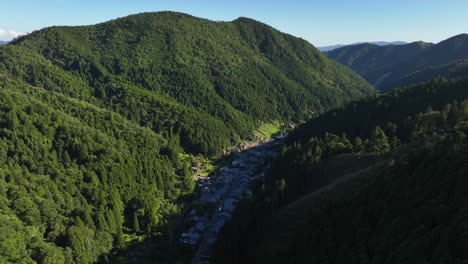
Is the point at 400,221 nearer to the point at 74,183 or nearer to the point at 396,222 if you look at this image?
the point at 396,222

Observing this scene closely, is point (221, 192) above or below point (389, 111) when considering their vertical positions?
below

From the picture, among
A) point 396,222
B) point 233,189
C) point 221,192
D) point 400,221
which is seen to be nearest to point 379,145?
point 396,222

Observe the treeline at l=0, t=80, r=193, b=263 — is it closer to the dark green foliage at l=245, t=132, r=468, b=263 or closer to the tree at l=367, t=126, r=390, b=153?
the dark green foliage at l=245, t=132, r=468, b=263

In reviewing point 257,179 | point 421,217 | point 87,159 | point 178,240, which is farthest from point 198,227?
point 421,217

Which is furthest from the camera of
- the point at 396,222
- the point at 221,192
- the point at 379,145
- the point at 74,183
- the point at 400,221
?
the point at 221,192

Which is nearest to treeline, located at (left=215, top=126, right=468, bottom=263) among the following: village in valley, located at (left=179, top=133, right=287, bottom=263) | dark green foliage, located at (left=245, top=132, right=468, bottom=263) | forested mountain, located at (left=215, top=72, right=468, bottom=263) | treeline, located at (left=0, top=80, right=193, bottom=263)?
dark green foliage, located at (left=245, top=132, right=468, bottom=263)

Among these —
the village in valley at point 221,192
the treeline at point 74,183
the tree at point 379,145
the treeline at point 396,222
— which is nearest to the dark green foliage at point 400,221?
the treeline at point 396,222

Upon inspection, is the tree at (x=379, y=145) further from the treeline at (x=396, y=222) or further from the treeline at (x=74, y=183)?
the treeline at (x=74, y=183)

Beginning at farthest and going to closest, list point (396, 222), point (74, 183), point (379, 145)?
1. point (74, 183)
2. point (379, 145)
3. point (396, 222)
